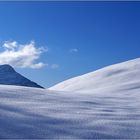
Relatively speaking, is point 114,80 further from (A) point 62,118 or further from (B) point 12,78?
(B) point 12,78

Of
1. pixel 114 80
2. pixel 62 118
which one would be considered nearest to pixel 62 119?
pixel 62 118

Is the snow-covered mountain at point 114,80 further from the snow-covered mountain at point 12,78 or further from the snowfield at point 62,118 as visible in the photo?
the snow-covered mountain at point 12,78

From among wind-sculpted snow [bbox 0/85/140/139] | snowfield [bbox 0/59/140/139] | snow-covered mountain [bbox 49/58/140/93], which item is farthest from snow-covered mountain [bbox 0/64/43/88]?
wind-sculpted snow [bbox 0/85/140/139]

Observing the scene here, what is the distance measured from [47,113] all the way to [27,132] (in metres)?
0.81

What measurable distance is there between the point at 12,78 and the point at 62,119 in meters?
140

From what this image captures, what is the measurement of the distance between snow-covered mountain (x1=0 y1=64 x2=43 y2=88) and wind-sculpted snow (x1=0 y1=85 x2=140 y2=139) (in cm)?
13061

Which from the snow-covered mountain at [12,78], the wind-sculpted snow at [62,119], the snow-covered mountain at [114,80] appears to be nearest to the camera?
the wind-sculpted snow at [62,119]

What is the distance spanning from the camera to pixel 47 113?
14.4 ft

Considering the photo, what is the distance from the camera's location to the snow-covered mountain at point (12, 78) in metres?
137

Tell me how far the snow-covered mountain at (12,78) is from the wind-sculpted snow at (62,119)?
130615 millimetres

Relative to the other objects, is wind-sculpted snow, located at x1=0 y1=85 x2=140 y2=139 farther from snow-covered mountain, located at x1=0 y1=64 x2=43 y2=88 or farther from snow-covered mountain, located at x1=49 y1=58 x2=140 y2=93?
snow-covered mountain, located at x1=0 y1=64 x2=43 y2=88

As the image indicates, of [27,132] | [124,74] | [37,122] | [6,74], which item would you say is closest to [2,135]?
[27,132]

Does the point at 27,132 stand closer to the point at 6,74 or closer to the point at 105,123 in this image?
the point at 105,123

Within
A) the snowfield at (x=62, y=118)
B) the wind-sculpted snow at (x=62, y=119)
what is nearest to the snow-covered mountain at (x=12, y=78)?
the snowfield at (x=62, y=118)
